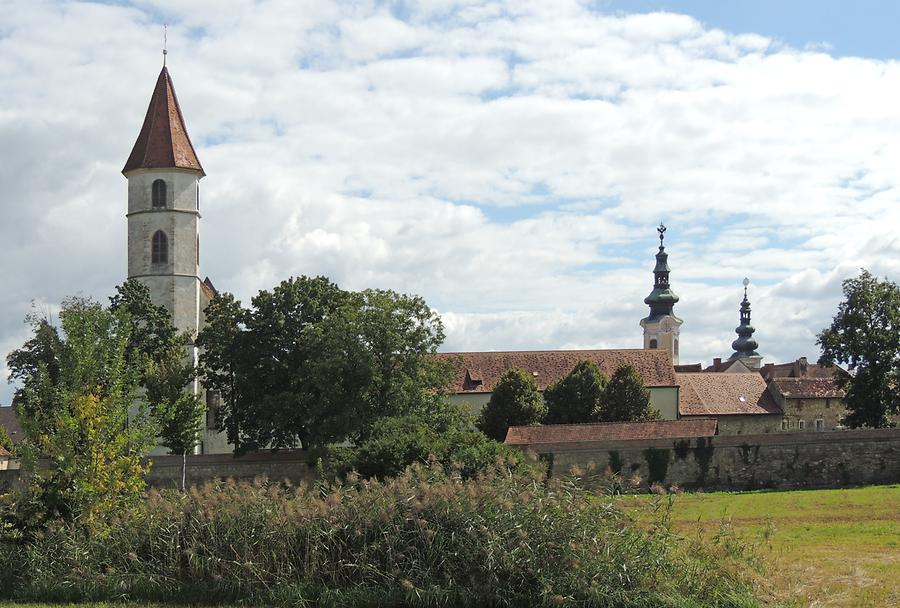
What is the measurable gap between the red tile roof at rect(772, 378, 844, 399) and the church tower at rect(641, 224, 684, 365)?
3901 centimetres

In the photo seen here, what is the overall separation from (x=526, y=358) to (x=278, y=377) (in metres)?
25.2

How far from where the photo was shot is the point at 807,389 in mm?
75125

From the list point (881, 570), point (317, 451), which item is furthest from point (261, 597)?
point (317, 451)

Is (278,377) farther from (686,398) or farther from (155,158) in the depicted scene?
(686,398)

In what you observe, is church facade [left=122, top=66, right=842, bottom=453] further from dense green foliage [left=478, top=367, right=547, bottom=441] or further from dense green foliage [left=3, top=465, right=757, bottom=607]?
dense green foliage [left=3, top=465, right=757, bottom=607]

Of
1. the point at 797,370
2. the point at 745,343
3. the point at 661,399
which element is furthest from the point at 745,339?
the point at 661,399

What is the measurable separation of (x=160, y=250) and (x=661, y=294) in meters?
69.7

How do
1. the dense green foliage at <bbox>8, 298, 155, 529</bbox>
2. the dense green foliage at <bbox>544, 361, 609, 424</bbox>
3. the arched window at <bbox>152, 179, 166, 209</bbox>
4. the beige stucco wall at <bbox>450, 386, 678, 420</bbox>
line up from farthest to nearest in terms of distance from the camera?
the beige stucco wall at <bbox>450, 386, 678, 420</bbox>, the dense green foliage at <bbox>544, 361, 609, 424</bbox>, the arched window at <bbox>152, 179, 166, 209</bbox>, the dense green foliage at <bbox>8, 298, 155, 529</bbox>

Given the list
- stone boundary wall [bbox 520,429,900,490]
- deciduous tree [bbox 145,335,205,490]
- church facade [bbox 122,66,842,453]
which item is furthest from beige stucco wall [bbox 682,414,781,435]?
deciduous tree [bbox 145,335,205,490]

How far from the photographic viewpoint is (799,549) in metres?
21.9

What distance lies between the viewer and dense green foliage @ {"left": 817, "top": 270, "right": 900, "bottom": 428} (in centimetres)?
5366

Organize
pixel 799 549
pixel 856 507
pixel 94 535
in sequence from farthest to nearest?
pixel 856 507 < pixel 799 549 < pixel 94 535

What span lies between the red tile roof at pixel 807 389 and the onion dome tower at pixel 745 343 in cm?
5353

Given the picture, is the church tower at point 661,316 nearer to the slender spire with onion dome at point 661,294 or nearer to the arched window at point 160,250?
the slender spire with onion dome at point 661,294
